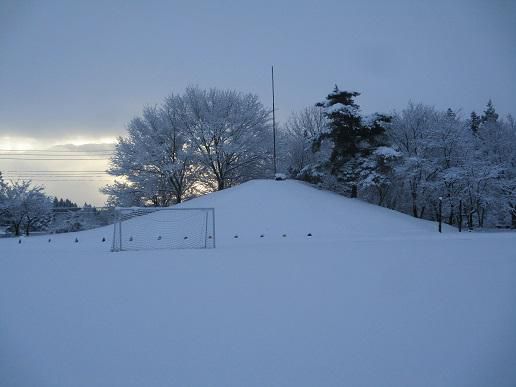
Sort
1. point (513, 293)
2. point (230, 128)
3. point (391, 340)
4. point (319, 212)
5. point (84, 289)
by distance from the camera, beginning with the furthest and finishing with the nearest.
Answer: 1. point (230, 128)
2. point (319, 212)
3. point (84, 289)
4. point (513, 293)
5. point (391, 340)

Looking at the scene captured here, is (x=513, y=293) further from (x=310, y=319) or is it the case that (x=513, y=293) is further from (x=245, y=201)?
(x=245, y=201)

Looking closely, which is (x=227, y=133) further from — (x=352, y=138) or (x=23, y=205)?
(x=23, y=205)

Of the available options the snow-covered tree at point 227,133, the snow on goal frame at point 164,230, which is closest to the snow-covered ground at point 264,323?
the snow on goal frame at point 164,230

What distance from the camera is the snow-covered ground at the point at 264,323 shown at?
145 inches

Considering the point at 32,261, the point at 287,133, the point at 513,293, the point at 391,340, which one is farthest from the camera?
the point at 287,133

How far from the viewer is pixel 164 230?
68.4ft

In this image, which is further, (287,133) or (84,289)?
(287,133)

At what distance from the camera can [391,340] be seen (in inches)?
173

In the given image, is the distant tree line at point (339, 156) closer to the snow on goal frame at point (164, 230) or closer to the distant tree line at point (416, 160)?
the distant tree line at point (416, 160)

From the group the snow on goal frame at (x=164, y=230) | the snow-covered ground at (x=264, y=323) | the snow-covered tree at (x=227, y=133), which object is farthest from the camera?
the snow-covered tree at (x=227, y=133)

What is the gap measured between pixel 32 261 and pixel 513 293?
12956 millimetres

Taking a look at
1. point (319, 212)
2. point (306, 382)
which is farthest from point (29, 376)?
point (319, 212)

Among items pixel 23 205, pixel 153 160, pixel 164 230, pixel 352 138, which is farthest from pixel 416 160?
pixel 23 205

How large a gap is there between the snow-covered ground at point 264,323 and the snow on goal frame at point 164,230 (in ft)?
22.4
